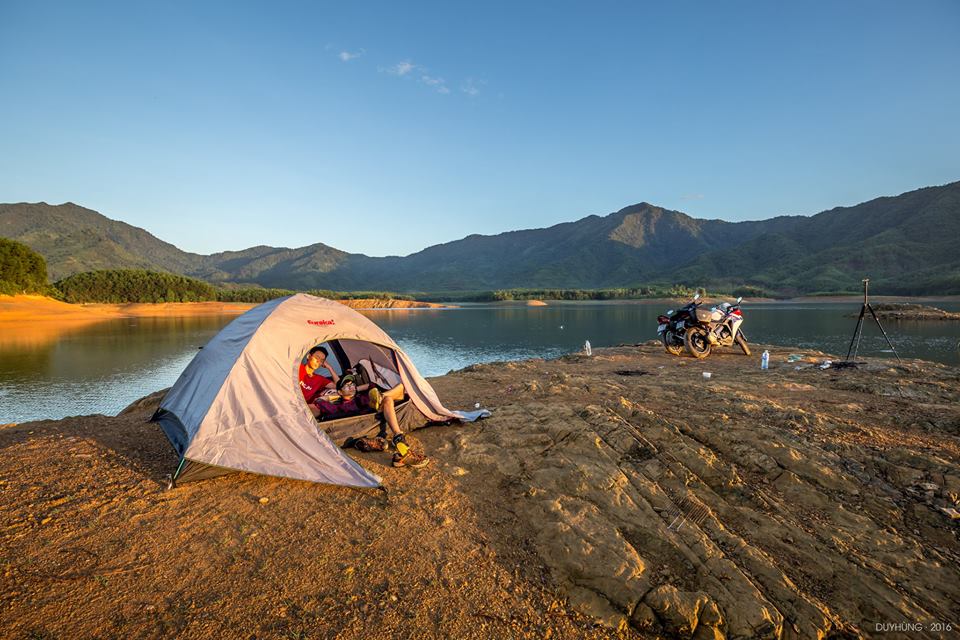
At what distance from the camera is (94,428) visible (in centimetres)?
774

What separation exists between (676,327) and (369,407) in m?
13.5

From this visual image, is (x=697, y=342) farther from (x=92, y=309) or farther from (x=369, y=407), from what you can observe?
(x=92, y=309)

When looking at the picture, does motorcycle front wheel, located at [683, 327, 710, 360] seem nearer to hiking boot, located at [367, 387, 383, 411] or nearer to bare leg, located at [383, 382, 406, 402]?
bare leg, located at [383, 382, 406, 402]

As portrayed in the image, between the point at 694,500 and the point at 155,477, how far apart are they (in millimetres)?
6614

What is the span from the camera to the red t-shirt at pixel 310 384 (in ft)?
23.7

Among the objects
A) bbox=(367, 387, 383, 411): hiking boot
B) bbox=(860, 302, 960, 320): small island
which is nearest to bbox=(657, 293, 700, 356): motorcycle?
bbox=(367, 387, 383, 411): hiking boot

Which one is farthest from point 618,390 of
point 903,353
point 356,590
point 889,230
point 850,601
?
point 889,230

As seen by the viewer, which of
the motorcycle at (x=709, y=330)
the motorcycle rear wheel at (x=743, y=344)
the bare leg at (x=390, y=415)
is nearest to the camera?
the bare leg at (x=390, y=415)

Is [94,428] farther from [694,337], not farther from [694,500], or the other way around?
[694,337]

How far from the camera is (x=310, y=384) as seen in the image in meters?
7.30

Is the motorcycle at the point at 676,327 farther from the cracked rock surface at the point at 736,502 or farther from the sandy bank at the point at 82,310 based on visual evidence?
the sandy bank at the point at 82,310

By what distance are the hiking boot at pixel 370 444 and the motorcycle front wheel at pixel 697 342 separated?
519 inches

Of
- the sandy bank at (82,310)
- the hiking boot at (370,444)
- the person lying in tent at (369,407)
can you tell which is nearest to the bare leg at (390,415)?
the person lying in tent at (369,407)

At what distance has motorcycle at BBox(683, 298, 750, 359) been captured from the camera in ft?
52.8
